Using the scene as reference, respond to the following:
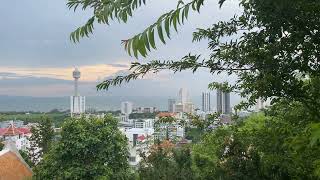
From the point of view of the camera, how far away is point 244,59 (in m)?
4.09

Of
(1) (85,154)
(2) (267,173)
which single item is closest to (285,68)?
(2) (267,173)

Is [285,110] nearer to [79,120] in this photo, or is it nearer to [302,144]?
[302,144]

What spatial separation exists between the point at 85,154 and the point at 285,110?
15056 mm

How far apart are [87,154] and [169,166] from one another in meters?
8.53

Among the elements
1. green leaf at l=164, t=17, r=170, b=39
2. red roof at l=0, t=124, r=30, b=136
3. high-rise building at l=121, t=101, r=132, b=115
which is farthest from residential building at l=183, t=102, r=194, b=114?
high-rise building at l=121, t=101, r=132, b=115

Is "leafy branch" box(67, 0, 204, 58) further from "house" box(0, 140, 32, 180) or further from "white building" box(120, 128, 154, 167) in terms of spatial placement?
"house" box(0, 140, 32, 180)

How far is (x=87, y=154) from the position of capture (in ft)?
65.4

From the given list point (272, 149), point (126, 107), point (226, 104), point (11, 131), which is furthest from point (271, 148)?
point (126, 107)

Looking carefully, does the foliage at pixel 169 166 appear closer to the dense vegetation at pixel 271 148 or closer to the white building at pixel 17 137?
the dense vegetation at pixel 271 148

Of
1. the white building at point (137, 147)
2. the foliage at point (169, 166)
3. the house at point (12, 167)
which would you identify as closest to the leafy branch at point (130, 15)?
the foliage at point (169, 166)

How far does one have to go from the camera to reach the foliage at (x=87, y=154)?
63.6 ft

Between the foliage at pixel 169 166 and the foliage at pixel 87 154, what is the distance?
19.8 ft

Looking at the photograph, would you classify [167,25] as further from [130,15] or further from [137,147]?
[137,147]

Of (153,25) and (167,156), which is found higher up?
(153,25)
